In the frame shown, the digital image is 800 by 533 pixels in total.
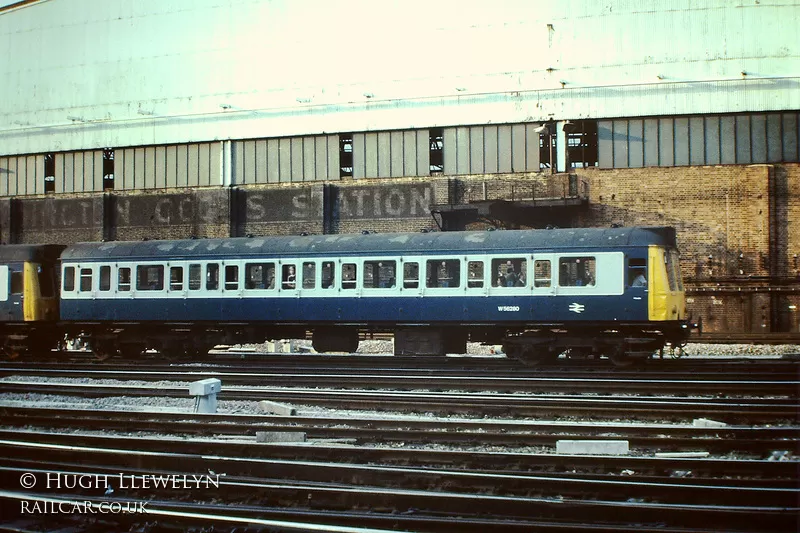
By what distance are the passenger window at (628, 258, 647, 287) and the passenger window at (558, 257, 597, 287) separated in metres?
0.79

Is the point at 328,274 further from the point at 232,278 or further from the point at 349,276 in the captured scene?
the point at 232,278

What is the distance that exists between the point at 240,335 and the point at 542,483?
50.2 feet

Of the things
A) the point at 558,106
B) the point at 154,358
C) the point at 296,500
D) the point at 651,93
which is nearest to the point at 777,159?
the point at 651,93

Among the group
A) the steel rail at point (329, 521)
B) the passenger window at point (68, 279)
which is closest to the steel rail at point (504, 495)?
the steel rail at point (329, 521)

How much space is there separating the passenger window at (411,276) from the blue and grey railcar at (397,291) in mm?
27

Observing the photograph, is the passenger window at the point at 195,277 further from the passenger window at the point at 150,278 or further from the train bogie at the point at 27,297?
the train bogie at the point at 27,297

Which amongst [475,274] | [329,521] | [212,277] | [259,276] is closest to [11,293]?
[212,277]

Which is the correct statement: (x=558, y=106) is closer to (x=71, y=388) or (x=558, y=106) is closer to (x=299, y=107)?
(x=299, y=107)

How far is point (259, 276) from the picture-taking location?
21.5 meters

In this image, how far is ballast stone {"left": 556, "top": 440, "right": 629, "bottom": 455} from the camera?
938 centimetres

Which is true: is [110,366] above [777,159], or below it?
below

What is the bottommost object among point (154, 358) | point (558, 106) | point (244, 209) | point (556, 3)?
point (154, 358)

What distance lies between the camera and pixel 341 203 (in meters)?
32.3

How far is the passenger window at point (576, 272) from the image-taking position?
18.4 m
